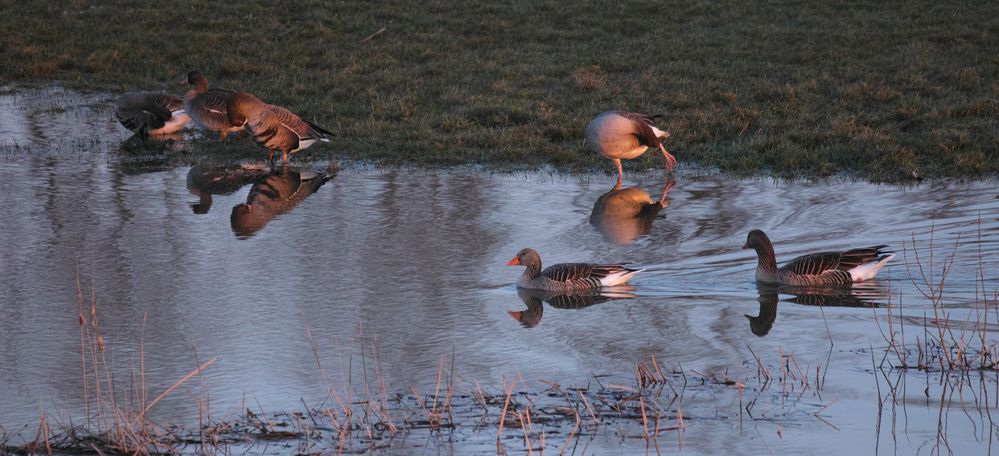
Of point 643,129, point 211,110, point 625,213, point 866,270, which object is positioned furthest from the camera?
point 211,110

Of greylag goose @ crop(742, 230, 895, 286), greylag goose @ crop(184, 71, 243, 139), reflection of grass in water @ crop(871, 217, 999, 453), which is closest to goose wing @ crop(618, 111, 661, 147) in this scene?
greylag goose @ crop(742, 230, 895, 286)

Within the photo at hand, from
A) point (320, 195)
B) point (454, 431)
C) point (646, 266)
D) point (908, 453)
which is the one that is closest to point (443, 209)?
point (320, 195)

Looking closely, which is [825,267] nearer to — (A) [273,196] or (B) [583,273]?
(B) [583,273]

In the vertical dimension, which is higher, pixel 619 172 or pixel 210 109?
pixel 210 109

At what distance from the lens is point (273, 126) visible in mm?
14602

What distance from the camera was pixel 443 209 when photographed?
40.0 feet

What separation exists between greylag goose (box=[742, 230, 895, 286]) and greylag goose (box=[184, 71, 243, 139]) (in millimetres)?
8043

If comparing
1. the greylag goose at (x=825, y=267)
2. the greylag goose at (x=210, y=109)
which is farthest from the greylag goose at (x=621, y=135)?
the greylag goose at (x=210, y=109)

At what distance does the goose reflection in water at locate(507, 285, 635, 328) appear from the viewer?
9.18 m

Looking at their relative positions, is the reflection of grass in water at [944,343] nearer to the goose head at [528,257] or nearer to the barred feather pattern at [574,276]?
the barred feather pattern at [574,276]

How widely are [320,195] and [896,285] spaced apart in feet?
19.6

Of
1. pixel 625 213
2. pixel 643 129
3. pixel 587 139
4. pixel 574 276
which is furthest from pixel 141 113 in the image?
pixel 574 276

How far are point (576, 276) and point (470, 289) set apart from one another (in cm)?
81

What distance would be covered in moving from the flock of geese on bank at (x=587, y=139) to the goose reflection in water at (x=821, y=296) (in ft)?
0.18
